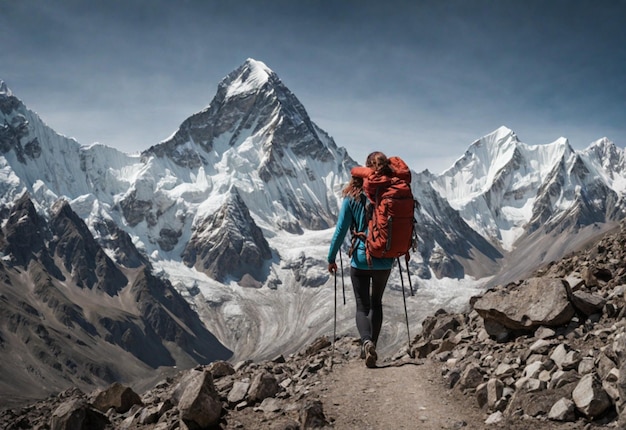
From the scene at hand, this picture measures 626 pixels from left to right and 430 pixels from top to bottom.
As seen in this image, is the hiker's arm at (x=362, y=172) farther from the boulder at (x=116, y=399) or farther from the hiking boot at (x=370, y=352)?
the boulder at (x=116, y=399)

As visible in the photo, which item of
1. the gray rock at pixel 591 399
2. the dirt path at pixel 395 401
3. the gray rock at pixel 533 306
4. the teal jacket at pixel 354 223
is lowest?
the dirt path at pixel 395 401

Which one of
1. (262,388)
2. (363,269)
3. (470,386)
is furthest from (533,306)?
(262,388)

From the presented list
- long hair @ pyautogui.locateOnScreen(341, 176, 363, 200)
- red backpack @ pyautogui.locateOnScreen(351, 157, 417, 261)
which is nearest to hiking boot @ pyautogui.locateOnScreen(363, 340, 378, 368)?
red backpack @ pyautogui.locateOnScreen(351, 157, 417, 261)

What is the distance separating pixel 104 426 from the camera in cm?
1281

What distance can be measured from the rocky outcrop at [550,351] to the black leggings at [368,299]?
6.65 feet

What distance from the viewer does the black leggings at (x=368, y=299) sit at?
13.4 meters

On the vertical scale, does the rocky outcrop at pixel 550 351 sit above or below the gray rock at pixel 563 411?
above

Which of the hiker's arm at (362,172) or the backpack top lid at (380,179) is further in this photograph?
the hiker's arm at (362,172)

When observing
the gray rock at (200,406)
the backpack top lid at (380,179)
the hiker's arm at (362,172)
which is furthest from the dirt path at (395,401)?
the hiker's arm at (362,172)

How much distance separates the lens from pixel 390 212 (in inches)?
489

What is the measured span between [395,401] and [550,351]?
10.9 feet

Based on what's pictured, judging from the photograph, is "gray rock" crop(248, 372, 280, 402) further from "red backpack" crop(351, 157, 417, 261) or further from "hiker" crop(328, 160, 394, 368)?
"red backpack" crop(351, 157, 417, 261)

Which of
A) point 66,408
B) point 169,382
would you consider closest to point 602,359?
point 66,408

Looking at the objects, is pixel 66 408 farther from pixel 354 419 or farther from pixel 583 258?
pixel 583 258
